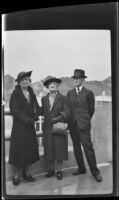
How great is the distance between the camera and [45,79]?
159 centimetres

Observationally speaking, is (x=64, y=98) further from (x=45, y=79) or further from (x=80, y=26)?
(x=80, y=26)

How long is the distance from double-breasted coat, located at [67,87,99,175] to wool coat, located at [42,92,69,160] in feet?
0.12

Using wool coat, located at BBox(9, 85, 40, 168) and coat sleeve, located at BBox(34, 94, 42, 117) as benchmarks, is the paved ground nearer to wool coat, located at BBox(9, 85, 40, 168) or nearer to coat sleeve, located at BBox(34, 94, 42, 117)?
wool coat, located at BBox(9, 85, 40, 168)

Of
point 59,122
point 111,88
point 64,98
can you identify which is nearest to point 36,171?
point 59,122

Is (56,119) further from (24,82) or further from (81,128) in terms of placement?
(24,82)

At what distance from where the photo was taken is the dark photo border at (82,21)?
1.61 meters

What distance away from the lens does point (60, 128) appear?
1604 millimetres

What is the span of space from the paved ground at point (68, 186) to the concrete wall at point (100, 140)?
1.5 inches

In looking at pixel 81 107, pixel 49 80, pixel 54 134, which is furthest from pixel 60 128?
pixel 49 80

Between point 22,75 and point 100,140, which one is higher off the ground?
point 22,75

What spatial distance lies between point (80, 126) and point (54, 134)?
141 mm

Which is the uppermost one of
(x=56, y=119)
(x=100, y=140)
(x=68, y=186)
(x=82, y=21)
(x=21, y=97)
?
(x=82, y=21)

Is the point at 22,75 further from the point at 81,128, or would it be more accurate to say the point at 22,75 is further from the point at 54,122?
the point at 81,128

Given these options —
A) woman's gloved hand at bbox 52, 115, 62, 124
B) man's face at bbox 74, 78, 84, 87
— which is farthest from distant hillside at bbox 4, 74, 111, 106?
woman's gloved hand at bbox 52, 115, 62, 124
